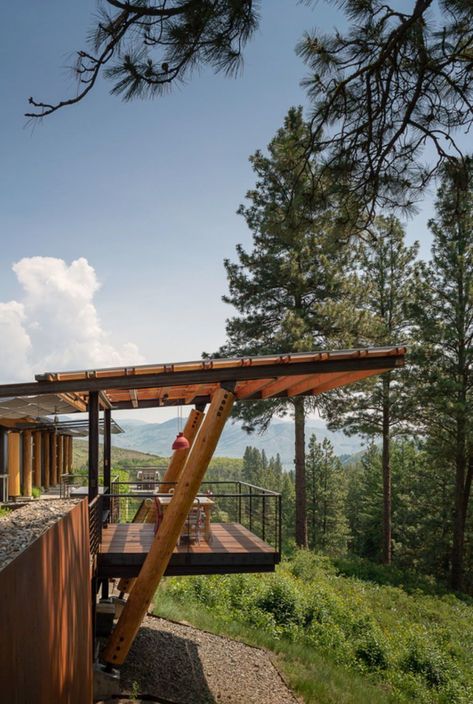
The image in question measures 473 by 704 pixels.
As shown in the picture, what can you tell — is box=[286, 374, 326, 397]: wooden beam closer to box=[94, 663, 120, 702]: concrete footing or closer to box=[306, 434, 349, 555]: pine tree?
box=[94, 663, 120, 702]: concrete footing

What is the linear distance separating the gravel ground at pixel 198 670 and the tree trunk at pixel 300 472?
9.88m

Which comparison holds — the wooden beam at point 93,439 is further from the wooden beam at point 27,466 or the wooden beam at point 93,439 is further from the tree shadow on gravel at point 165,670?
the wooden beam at point 27,466

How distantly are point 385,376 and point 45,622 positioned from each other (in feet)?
65.8

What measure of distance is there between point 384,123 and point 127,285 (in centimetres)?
1391

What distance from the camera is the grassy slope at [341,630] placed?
33.2 feet

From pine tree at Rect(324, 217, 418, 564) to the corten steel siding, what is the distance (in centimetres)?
1773

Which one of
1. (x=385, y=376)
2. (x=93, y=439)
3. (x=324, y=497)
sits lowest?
(x=324, y=497)

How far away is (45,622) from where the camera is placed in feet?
9.45

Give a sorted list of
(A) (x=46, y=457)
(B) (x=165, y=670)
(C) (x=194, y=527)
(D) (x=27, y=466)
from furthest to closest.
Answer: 1. (A) (x=46, y=457)
2. (D) (x=27, y=466)
3. (C) (x=194, y=527)
4. (B) (x=165, y=670)

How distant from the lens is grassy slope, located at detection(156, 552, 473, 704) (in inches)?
399

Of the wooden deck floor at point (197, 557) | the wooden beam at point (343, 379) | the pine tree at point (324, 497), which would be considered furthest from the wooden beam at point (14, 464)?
the pine tree at point (324, 497)

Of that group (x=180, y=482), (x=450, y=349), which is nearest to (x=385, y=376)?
(x=450, y=349)

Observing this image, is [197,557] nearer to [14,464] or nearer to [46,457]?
[14,464]

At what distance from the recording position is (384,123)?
5891 mm
